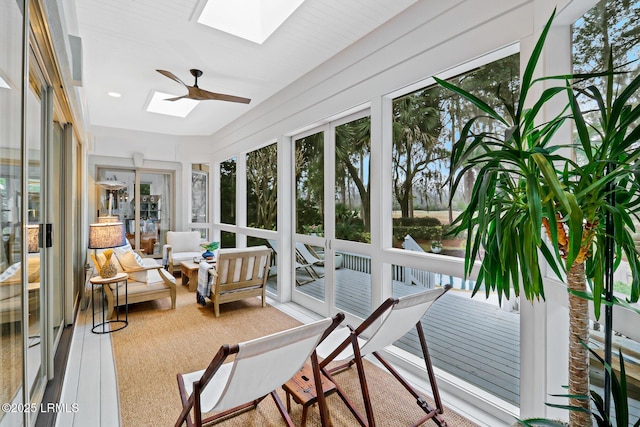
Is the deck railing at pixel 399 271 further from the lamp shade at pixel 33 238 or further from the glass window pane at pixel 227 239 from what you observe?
the glass window pane at pixel 227 239

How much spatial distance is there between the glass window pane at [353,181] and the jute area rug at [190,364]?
4.06 ft

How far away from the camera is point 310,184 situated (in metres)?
4.02

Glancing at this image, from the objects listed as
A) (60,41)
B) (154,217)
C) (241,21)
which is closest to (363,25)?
(241,21)

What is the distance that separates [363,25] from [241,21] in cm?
107

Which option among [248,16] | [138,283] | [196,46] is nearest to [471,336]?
[248,16]

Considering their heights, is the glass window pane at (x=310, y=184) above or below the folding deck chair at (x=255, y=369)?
above

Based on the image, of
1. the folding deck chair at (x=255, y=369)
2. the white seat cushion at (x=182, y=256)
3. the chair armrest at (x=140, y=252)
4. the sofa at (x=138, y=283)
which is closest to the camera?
the folding deck chair at (x=255, y=369)

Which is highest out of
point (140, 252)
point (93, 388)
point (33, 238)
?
point (33, 238)

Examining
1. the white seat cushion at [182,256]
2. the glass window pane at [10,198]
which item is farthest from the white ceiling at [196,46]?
the white seat cushion at [182,256]

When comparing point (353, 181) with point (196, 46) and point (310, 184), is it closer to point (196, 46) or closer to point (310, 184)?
point (310, 184)

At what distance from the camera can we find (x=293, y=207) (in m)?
4.27

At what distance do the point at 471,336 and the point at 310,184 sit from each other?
2.44 meters

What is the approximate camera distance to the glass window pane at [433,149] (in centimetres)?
218

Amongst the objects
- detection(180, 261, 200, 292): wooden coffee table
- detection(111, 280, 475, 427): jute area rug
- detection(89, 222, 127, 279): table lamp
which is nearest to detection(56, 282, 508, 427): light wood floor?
detection(111, 280, 475, 427): jute area rug
